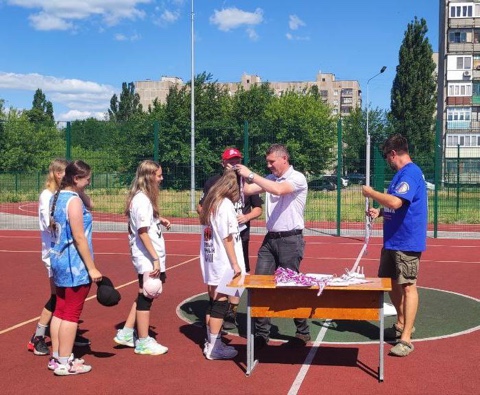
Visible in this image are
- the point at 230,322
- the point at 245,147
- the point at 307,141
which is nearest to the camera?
the point at 230,322

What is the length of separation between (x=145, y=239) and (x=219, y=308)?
959 millimetres

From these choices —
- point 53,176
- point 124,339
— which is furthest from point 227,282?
point 53,176

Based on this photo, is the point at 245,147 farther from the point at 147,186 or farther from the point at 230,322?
the point at 147,186

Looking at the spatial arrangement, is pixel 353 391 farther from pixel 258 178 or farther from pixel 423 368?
pixel 258 178

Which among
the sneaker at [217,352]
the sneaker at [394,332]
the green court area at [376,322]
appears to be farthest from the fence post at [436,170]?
the sneaker at [217,352]

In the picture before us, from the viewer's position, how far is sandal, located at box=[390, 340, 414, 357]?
19.7ft

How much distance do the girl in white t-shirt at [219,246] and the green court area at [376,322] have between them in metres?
1.00

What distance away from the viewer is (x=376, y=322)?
293 inches

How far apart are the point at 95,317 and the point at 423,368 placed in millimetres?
4031

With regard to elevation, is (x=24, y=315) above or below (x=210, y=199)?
below

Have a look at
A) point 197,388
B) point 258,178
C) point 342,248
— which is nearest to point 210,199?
point 258,178

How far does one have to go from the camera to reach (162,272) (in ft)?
20.1

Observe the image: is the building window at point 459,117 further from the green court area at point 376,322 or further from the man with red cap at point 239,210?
the man with red cap at point 239,210

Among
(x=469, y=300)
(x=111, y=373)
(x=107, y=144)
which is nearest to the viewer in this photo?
(x=111, y=373)
